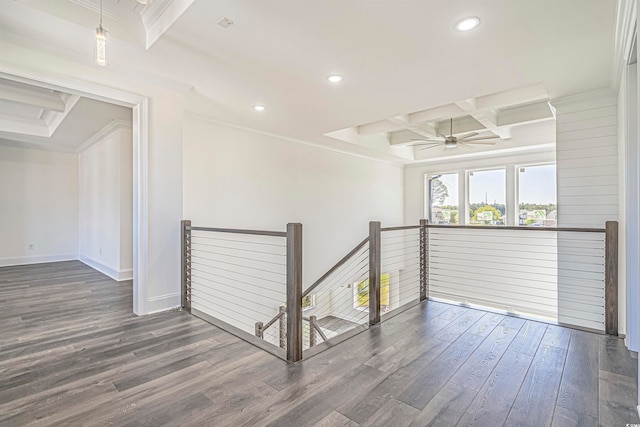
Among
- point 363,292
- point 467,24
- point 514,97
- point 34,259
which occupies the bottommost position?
point 363,292

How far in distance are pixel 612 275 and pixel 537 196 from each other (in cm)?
434

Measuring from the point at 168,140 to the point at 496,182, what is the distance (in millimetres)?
6854

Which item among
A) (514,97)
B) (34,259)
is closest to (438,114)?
(514,97)

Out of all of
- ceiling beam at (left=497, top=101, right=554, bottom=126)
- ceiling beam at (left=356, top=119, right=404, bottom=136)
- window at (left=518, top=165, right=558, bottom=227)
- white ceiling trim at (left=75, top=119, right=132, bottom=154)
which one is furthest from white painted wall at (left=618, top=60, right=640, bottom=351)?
white ceiling trim at (left=75, top=119, right=132, bottom=154)

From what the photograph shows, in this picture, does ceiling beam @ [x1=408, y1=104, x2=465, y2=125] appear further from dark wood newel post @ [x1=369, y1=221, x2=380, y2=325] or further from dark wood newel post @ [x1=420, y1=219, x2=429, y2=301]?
dark wood newel post @ [x1=369, y1=221, x2=380, y2=325]

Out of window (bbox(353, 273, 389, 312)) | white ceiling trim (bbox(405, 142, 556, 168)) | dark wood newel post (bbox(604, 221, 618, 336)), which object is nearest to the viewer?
dark wood newel post (bbox(604, 221, 618, 336))

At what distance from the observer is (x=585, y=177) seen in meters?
3.61

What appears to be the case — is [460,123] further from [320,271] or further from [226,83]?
[226,83]

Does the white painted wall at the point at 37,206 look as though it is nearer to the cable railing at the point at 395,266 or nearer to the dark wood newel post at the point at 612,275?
the cable railing at the point at 395,266

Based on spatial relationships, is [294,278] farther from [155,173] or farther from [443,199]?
[443,199]

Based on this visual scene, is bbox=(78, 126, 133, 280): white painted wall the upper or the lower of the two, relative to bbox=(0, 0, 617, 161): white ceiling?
lower

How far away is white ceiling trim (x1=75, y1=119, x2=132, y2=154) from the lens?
503 cm

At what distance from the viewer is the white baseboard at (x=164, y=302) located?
3.49 meters

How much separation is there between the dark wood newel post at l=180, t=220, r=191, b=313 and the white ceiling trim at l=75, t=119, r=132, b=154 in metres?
2.55
